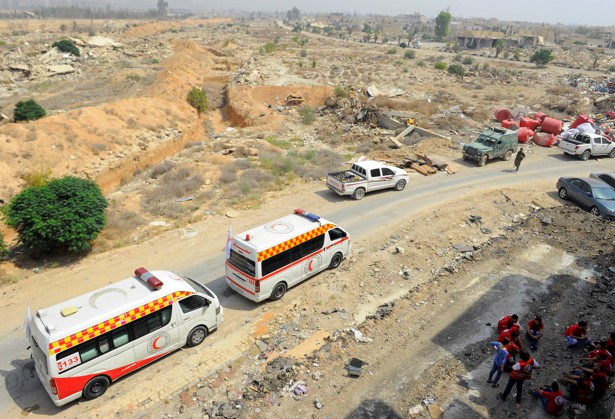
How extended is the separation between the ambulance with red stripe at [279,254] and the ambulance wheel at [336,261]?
188 millimetres

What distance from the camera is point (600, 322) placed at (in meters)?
12.6

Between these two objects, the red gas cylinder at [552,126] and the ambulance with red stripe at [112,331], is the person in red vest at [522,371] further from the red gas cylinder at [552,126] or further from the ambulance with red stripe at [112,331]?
the red gas cylinder at [552,126]

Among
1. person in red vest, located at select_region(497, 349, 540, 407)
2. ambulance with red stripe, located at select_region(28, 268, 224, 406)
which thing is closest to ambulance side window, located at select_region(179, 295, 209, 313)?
ambulance with red stripe, located at select_region(28, 268, 224, 406)

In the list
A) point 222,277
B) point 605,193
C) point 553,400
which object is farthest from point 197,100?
point 553,400

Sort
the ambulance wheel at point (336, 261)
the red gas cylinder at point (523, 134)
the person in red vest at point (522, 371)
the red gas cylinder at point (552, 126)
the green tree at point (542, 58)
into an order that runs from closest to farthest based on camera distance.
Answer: the person in red vest at point (522, 371) < the ambulance wheel at point (336, 261) < the red gas cylinder at point (523, 134) < the red gas cylinder at point (552, 126) < the green tree at point (542, 58)

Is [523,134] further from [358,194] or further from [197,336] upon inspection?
[197,336]

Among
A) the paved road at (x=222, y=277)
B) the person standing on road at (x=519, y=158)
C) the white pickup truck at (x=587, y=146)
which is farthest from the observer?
the white pickup truck at (x=587, y=146)

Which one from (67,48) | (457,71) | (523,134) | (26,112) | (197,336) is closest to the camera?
(197,336)

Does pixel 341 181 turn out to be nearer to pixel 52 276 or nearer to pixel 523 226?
pixel 523 226

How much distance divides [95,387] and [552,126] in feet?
118

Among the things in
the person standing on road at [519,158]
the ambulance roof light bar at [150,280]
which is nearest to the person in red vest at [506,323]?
the ambulance roof light bar at [150,280]

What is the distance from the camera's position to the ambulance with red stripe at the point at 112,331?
8.85 meters

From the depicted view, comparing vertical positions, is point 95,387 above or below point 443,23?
below

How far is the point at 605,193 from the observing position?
20641mm
